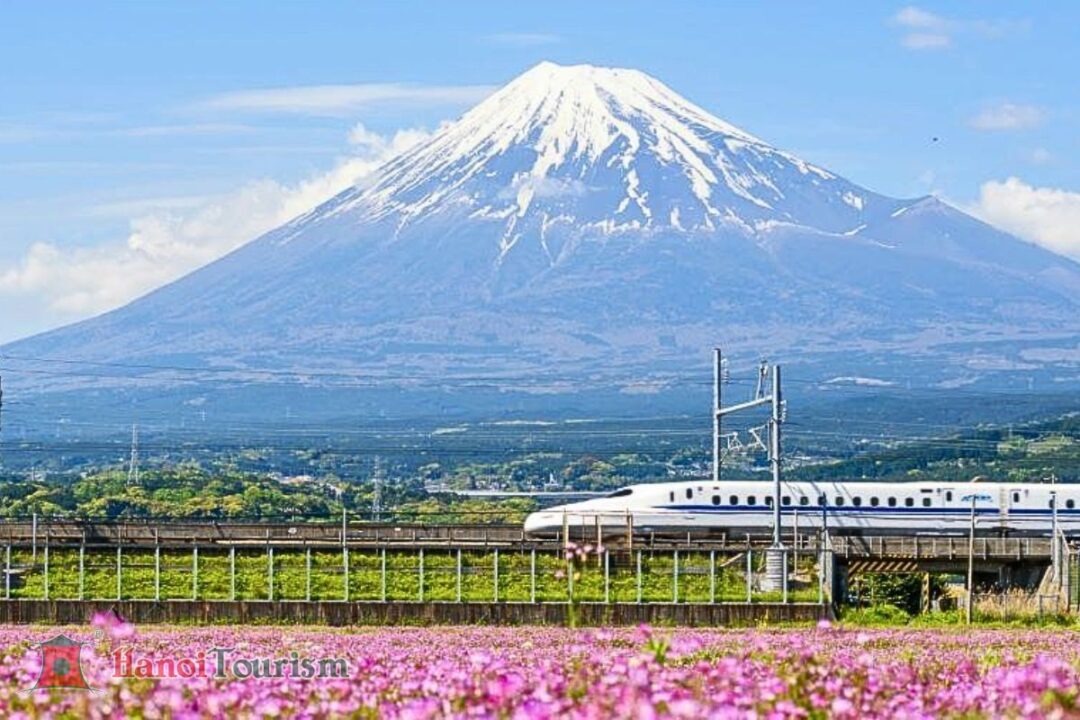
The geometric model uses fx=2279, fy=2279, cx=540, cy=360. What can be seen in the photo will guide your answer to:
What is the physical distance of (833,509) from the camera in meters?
74.5

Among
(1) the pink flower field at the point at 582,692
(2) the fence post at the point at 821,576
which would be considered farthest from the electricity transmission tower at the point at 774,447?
(1) the pink flower field at the point at 582,692

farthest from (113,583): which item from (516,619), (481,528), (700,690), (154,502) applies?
(154,502)

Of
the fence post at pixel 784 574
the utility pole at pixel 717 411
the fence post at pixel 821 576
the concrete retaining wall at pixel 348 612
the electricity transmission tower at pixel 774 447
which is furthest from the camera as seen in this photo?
the utility pole at pixel 717 411

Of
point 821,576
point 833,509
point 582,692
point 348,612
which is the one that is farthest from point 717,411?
point 582,692

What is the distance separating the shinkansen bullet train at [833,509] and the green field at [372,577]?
15.8m

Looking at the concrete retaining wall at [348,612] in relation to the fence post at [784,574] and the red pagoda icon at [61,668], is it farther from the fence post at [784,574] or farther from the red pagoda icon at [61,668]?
the red pagoda icon at [61,668]

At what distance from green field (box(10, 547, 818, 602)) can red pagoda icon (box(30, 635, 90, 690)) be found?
101 ft

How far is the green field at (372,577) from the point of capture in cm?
4662

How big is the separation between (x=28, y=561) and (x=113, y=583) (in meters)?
5.65

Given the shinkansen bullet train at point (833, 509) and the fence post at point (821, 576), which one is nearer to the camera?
the fence post at point (821, 576)

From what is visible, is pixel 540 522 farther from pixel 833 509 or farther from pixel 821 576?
pixel 821 576

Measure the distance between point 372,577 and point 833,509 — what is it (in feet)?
84.4

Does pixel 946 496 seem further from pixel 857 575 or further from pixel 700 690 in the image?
pixel 700 690

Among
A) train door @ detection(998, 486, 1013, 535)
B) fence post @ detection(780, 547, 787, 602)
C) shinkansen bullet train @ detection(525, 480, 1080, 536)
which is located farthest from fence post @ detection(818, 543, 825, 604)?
train door @ detection(998, 486, 1013, 535)
